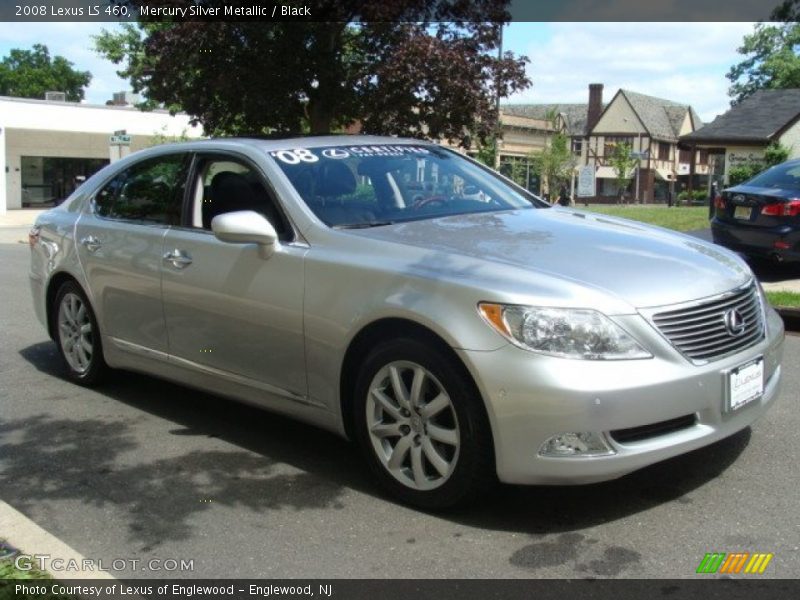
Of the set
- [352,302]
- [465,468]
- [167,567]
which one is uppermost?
[352,302]

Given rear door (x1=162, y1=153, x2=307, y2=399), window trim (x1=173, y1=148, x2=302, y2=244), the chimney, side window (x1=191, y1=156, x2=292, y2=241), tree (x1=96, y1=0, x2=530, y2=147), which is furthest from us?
the chimney

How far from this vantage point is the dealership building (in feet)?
120

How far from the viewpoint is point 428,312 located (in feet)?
11.6

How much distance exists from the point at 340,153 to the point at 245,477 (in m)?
1.86

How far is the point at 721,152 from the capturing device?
131ft

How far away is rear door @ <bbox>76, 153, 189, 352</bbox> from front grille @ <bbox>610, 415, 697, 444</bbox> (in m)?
2.78

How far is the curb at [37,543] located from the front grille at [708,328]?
7.69ft

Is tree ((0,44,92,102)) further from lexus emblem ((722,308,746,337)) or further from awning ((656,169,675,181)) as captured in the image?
lexus emblem ((722,308,746,337))

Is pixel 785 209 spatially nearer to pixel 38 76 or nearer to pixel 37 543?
pixel 37 543

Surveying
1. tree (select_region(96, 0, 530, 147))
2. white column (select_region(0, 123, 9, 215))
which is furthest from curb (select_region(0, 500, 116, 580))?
white column (select_region(0, 123, 9, 215))

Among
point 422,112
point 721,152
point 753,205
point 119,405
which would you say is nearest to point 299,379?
point 119,405

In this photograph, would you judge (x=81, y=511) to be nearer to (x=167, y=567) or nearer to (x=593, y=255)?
(x=167, y=567)

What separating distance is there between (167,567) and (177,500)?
69 cm

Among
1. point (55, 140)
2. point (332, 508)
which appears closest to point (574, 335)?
point (332, 508)
